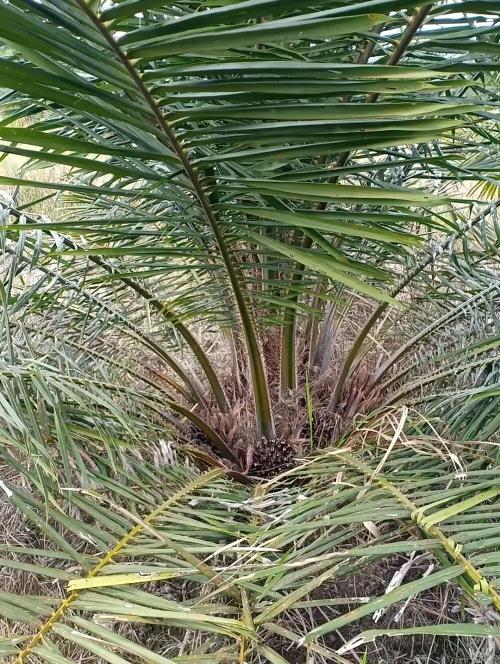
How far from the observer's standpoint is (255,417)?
3.18ft

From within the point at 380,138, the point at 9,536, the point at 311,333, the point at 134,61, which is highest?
the point at 134,61

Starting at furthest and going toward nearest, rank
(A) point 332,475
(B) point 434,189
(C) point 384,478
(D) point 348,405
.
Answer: (B) point 434,189 < (D) point 348,405 < (A) point 332,475 < (C) point 384,478

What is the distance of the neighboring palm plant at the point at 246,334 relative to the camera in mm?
411

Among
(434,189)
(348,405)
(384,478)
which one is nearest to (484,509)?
(384,478)

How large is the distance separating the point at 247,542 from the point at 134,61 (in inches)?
18.6

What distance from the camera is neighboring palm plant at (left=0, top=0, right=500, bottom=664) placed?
1.35ft

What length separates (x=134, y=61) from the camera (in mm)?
462

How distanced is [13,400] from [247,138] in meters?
0.32

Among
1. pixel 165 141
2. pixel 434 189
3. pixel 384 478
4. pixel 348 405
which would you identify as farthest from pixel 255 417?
pixel 434 189

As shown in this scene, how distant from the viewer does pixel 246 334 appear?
813 millimetres

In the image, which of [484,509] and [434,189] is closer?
[484,509]

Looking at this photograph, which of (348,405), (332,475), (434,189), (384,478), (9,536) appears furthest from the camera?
(434,189)

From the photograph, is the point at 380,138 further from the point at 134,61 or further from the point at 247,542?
the point at 247,542

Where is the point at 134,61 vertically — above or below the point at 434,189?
above
